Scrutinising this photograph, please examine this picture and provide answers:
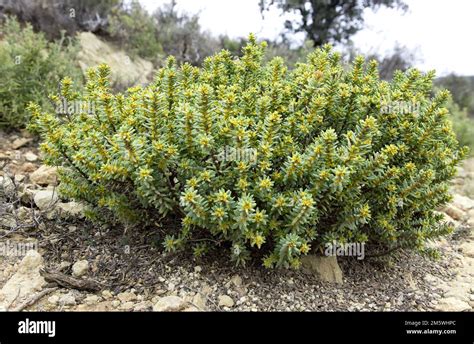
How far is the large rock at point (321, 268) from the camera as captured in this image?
10.6ft

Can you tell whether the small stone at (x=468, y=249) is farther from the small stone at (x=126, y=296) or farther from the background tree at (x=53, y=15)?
the background tree at (x=53, y=15)

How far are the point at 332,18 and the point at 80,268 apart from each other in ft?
36.0

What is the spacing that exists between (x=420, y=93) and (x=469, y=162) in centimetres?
630

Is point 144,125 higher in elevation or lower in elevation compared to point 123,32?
lower

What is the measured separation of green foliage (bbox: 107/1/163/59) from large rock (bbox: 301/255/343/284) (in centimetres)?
622

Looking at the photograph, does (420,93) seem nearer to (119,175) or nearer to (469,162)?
(119,175)

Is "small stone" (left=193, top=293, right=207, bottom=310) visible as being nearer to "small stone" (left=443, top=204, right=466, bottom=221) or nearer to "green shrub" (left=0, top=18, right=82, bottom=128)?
"green shrub" (left=0, top=18, right=82, bottom=128)

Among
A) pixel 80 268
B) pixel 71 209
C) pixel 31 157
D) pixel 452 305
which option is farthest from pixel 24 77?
pixel 452 305

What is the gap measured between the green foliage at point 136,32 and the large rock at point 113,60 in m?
0.20

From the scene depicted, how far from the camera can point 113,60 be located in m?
8.13

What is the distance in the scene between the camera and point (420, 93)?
3410 mm
